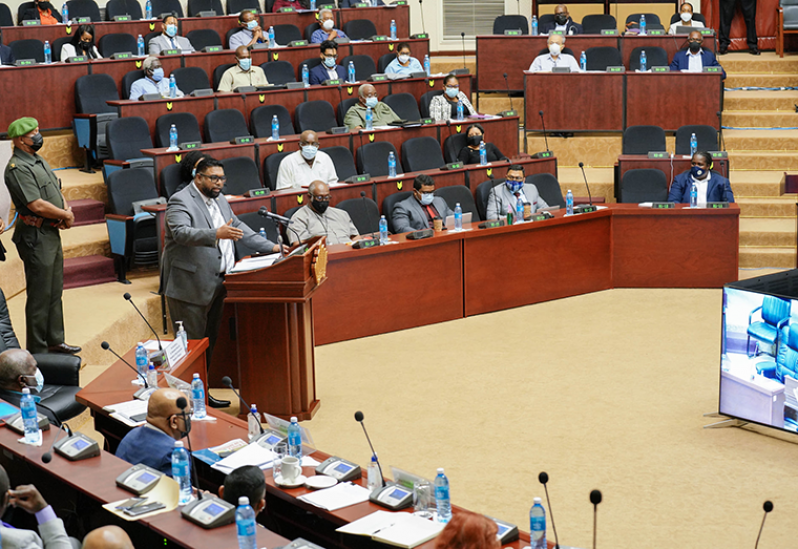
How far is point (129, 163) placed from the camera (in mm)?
7680

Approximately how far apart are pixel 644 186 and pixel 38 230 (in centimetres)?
529

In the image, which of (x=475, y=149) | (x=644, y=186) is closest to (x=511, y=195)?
(x=475, y=149)

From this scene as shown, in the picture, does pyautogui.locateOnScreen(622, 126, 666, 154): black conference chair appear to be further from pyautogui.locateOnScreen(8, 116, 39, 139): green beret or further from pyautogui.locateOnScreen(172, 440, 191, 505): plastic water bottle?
pyautogui.locateOnScreen(172, 440, 191, 505): plastic water bottle

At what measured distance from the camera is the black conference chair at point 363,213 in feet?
24.3

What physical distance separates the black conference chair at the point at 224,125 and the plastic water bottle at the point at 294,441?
17.7 feet

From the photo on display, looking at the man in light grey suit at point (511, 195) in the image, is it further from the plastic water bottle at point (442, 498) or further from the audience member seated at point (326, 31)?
the plastic water bottle at point (442, 498)

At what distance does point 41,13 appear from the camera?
1041cm

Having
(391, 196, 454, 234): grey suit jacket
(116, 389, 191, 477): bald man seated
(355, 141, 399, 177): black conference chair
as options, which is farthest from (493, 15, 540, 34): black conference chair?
(116, 389, 191, 477): bald man seated

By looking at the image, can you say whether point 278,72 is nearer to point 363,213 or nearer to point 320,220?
point 363,213

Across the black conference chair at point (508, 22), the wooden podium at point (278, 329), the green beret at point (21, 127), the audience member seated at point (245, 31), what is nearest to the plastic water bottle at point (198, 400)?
the wooden podium at point (278, 329)

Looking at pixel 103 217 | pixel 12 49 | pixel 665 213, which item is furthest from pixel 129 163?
pixel 665 213

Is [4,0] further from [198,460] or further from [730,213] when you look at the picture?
[198,460]

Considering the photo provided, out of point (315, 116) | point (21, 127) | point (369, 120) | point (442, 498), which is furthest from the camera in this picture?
point (315, 116)

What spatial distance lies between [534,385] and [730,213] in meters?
2.82
